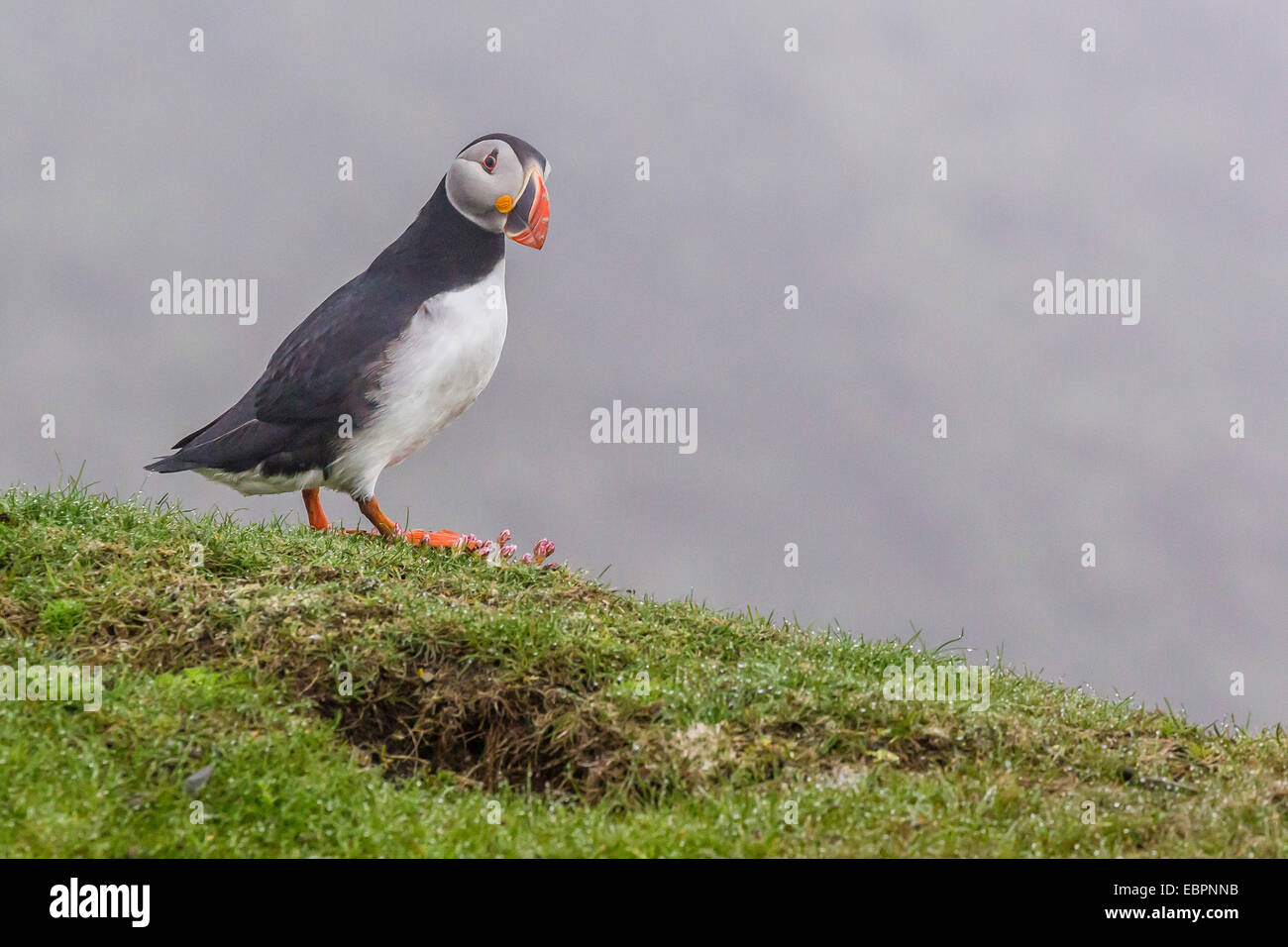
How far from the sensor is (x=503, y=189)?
8.98 meters

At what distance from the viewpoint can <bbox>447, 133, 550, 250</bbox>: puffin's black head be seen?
29.5 ft

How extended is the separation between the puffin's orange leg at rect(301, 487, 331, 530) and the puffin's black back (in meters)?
0.39

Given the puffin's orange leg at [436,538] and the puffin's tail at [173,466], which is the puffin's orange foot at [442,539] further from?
the puffin's tail at [173,466]

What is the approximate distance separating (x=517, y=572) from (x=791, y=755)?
2.81 meters

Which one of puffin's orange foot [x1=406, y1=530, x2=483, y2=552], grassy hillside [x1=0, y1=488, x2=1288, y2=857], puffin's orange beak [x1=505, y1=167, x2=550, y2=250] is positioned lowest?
Result: grassy hillside [x1=0, y1=488, x2=1288, y2=857]

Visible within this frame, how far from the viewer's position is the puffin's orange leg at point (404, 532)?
334 inches

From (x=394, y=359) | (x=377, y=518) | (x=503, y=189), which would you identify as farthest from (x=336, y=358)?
(x=503, y=189)

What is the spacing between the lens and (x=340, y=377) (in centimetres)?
866

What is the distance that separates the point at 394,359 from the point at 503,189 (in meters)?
1.50

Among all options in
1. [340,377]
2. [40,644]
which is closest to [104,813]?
[40,644]

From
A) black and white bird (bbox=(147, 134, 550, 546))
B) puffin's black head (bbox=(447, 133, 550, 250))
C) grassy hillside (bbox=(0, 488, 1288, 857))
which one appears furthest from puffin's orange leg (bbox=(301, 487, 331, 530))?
puffin's black head (bbox=(447, 133, 550, 250))

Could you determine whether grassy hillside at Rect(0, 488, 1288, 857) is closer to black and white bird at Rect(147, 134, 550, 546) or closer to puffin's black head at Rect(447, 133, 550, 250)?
black and white bird at Rect(147, 134, 550, 546)

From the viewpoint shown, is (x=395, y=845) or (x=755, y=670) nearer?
(x=395, y=845)
